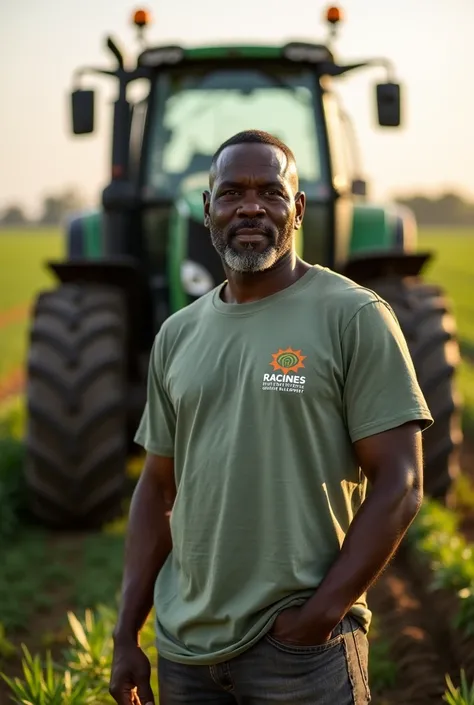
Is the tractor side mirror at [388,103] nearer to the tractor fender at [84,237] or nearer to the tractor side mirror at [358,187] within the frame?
the tractor side mirror at [358,187]

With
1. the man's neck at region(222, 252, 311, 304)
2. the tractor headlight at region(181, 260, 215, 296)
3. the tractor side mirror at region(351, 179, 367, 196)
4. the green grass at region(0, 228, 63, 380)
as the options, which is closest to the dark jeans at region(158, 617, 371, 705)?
the man's neck at region(222, 252, 311, 304)

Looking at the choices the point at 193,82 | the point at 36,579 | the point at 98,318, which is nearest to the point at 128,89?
the point at 193,82

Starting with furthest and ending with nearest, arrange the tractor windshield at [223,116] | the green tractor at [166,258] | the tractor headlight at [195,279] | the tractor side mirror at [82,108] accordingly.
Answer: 1. the tractor windshield at [223,116]
2. the tractor side mirror at [82,108]
3. the green tractor at [166,258]
4. the tractor headlight at [195,279]

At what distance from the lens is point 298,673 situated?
2023 mm

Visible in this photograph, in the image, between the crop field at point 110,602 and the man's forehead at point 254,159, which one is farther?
the crop field at point 110,602

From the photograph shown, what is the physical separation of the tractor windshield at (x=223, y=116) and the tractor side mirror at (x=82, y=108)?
378 mm

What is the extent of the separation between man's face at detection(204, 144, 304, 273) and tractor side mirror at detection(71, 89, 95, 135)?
11.5 ft

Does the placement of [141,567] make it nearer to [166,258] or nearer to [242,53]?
[166,258]

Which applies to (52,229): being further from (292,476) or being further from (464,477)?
(292,476)

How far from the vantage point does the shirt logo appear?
6.70 feet

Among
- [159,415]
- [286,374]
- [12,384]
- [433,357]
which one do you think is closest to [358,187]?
[433,357]

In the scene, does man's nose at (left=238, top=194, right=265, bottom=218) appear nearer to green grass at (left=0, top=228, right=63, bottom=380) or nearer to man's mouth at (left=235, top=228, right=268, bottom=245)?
man's mouth at (left=235, top=228, right=268, bottom=245)

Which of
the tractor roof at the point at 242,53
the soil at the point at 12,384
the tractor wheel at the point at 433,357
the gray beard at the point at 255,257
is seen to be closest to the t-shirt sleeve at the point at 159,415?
the gray beard at the point at 255,257

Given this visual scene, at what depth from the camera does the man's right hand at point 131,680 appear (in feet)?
7.62
